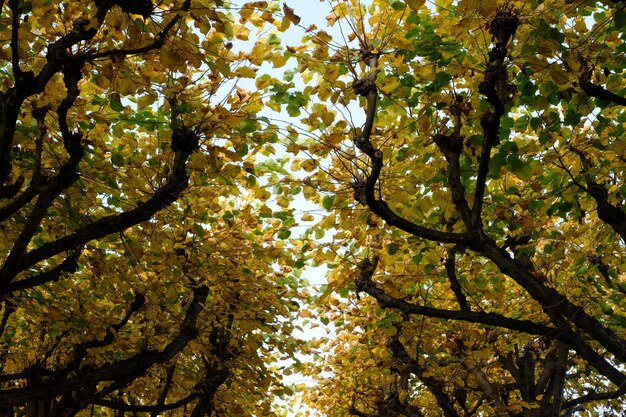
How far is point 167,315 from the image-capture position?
9.35 m

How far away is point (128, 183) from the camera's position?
5.70 meters

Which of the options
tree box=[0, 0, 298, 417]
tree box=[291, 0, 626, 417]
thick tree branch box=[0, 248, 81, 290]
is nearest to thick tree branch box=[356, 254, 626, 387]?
tree box=[291, 0, 626, 417]

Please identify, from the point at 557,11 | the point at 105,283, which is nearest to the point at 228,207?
the point at 105,283

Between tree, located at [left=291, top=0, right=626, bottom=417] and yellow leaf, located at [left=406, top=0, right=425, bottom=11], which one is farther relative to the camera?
tree, located at [left=291, top=0, right=626, bottom=417]

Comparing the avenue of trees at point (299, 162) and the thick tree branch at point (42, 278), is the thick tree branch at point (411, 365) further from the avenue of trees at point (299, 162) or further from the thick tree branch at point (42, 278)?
the thick tree branch at point (42, 278)

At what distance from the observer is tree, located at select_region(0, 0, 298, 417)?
4148 mm

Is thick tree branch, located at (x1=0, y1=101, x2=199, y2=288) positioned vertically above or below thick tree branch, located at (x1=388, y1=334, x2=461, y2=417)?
below

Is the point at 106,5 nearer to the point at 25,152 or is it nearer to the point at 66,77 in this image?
the point at 66,77

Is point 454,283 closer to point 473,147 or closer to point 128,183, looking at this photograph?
point 473,147

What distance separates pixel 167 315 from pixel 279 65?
5.78 meters

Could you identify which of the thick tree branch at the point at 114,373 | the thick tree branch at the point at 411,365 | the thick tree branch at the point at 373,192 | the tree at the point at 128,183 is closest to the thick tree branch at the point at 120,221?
the tree at the point at 128,183

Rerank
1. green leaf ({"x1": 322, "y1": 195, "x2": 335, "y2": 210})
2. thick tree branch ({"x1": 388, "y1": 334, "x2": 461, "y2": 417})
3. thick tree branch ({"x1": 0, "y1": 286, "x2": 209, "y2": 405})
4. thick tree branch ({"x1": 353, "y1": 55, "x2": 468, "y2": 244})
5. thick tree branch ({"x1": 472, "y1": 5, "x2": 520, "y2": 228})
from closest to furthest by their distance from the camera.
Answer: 1. thick tree branch ({"x1": 472, "y1": 5, "x2": 520, "y2": 228})
2. thick tree branch ({"x1": 353, "y1": 55, "x2": 468, "y2": 244})
3. thick tree branch ({"x1": 0, "y1": 286, "x2": 209, "y2": 405})
4. green leaf ({"x1": 322, "y1": 195, "x2": 335, "y2": 210})
5. thick tree branch ({"x1": 388, "y1": 334, "x2": 461, "y2": 417})

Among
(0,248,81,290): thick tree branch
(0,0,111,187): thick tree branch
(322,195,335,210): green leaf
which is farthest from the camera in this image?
(322,195,335,210): green leaf

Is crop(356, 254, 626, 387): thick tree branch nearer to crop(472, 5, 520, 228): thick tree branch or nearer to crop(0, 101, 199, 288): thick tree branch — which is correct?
crop(472, 5, 520, 228): thick tree branch
